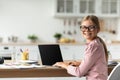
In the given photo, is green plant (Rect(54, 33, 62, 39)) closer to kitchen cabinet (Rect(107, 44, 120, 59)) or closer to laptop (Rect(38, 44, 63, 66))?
kitchen cabinet (Rect(107, 44, 120, 59))

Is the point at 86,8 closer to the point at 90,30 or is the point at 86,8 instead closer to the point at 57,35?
the point at 57,35

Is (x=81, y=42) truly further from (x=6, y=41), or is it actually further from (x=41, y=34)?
(x=6, y=41)

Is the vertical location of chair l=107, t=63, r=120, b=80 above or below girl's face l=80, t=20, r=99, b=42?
below

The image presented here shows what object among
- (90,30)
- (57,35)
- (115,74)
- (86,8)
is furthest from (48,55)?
(86,8)

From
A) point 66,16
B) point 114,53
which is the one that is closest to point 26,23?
point 66,16

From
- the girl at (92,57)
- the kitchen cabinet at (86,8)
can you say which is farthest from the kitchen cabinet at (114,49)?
the girl at (92,57)

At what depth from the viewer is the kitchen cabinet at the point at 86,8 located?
7.00 metres

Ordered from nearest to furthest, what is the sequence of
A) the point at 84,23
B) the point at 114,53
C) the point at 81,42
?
the point at 84,23 < the point at 114,53 < the point at 81,42

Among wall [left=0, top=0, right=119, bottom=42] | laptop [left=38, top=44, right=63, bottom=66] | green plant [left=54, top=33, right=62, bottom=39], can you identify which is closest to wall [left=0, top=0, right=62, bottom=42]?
wall [left=0, top=0, right=119, bottom=42]

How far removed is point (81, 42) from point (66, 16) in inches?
26.6

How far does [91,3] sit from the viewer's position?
281 inches

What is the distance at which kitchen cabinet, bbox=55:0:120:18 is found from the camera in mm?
7004

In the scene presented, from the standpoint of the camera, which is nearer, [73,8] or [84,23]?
[84,23]

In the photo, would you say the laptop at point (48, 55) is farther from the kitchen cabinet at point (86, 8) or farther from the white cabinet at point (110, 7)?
the white cabinet at point (110, 7)
